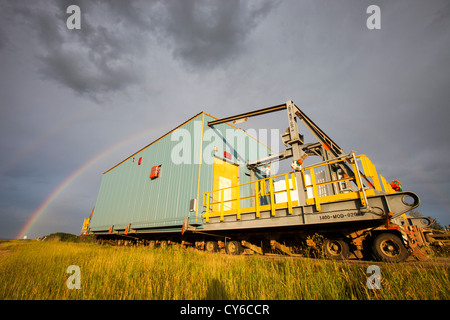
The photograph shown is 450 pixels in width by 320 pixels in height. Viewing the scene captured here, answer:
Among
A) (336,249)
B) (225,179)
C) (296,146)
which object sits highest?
(225,179)

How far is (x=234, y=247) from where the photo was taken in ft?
24.2

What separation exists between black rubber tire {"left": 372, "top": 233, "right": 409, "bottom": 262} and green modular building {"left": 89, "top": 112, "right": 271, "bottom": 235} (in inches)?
237

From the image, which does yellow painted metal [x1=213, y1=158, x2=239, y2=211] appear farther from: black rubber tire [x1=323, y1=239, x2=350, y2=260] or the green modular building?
black rubber tire [x1=323, y1=239, x2=350, y2=260]

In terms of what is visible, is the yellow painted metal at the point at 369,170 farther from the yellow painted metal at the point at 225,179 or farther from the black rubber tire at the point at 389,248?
the yellow painted metal at the point at 225,179

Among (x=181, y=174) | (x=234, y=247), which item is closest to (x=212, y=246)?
(x=234, y=247)

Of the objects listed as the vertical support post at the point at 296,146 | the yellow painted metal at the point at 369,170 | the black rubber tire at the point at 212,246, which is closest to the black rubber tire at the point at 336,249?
the vertical support post at the point at 296,146

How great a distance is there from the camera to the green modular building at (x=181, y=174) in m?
9.98

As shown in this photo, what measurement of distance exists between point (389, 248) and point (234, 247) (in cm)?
480

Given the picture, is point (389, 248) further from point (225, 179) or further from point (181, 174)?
point (181, 174)

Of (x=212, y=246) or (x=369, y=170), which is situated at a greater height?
(x=369, y=170)

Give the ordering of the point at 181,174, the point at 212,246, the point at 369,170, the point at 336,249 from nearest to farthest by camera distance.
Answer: the point at 369,170 < the point at 336,249 < the point at 212,246 < the point at 181,174
